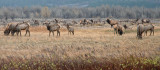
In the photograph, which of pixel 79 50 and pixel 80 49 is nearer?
pixel 79 50

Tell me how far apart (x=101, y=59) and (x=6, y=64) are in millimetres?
4558

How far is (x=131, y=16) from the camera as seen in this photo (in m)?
193

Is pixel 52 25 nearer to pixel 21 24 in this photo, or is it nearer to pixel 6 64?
pixel 21 24

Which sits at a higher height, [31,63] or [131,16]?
[31,63]

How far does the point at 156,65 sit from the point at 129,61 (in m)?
1.37

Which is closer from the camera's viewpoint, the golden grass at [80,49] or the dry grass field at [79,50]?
the dry grass field at [79,50]

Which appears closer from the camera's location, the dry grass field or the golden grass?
the dry grass field

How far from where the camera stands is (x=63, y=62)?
11406mm

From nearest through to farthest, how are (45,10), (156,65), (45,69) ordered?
1. (156,65)
2. (45,69)
3. (45,10)

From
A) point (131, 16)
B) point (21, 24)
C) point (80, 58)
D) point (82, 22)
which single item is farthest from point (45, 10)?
point (80, 58)

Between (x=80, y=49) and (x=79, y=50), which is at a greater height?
(x=79, y=50)

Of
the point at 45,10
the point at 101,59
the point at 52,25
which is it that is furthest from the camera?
the point at 45,10

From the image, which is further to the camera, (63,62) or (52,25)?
(52,25)

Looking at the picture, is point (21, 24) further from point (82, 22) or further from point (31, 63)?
point (82, 22)
